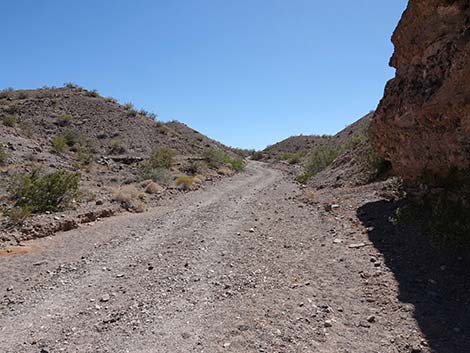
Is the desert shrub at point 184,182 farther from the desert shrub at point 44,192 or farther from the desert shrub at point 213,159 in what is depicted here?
the desert shrub at point 213,159

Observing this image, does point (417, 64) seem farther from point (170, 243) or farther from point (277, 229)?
point (170, 243)

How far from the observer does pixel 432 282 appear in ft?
19.3

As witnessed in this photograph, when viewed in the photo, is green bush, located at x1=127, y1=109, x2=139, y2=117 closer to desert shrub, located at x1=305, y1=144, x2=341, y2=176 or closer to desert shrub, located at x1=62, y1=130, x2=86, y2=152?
desert shrub, located at x1=62, y1=130, x2=86, y2=152

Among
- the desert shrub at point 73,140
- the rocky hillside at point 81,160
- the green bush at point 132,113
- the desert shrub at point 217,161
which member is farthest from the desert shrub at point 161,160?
the green bush at point 132,113

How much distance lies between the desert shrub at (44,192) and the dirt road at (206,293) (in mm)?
3182

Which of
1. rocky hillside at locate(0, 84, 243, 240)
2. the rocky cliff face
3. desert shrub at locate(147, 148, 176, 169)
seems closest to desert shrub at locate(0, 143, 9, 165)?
rocky hillside at locate(0, 84, 243, 240)

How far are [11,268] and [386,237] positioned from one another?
7665mm

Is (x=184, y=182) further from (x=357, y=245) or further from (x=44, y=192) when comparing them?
(x=357, y=245)

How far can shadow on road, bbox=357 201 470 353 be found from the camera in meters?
4.53

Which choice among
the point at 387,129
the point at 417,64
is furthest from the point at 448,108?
the point at 387,129

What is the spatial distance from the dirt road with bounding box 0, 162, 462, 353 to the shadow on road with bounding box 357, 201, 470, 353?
216 mm

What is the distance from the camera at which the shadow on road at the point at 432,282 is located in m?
4.53

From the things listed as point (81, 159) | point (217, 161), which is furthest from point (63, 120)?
point (217, 161)

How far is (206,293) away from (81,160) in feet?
72.3
